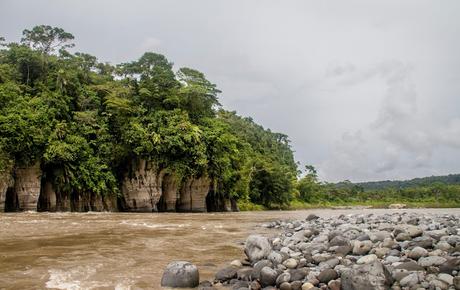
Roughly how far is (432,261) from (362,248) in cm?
154

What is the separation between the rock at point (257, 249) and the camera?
7.55 metres

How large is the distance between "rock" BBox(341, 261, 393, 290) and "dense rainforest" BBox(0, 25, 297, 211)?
82.4 ft

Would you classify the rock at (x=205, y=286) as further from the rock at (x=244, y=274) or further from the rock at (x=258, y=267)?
the rock at (x=258, y=267)

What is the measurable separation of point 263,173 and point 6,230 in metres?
36.7

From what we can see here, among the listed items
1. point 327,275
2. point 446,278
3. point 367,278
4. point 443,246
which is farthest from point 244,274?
point 443,246

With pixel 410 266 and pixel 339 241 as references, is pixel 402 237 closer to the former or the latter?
pixel 339 241

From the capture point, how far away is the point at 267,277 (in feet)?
20.2

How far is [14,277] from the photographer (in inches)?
246

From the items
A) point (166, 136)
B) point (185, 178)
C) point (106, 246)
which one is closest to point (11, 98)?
point (166, 136)

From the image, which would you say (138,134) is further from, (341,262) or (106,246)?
(341,262)

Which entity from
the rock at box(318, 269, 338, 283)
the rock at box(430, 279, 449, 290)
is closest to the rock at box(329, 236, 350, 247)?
the rock at box(318, 269, 338, 283)

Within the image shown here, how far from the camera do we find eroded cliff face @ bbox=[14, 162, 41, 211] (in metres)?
26.0

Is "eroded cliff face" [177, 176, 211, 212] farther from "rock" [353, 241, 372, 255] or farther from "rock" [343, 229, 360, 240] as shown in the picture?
"rock" [353, 241, 372, 255]

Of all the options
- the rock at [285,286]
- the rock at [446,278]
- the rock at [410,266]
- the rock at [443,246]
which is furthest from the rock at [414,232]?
the rock at [285,286]
